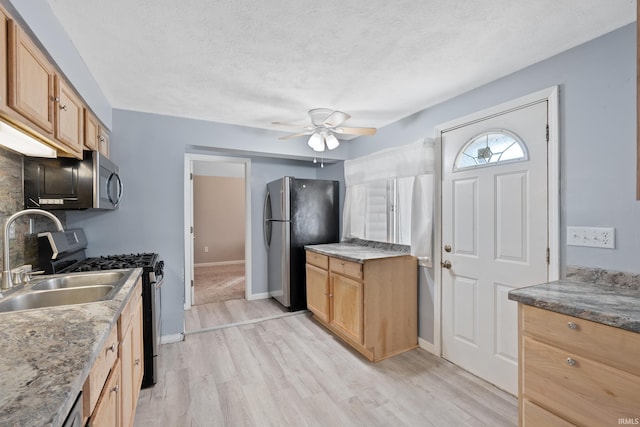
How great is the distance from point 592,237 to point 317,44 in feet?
6.47

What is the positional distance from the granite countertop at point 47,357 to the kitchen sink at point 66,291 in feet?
0.88

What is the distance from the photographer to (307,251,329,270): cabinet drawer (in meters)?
3.10

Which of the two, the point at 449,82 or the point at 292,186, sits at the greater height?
the point at 449,82

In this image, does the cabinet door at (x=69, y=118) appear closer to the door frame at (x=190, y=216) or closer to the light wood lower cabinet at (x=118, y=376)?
the light wood lower cabinet at (x=118, y=376)

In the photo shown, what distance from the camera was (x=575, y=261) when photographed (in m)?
1.73

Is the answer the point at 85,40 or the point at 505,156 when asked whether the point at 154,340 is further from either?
the point at 505,156

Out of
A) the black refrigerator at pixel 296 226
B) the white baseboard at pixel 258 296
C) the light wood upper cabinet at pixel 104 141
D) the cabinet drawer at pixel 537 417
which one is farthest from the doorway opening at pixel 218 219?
the cabinet drawer at pixel 537 417

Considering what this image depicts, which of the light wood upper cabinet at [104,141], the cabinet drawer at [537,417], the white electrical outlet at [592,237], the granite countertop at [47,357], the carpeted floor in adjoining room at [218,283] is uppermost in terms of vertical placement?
the light wood upper cabinet at [104,141]

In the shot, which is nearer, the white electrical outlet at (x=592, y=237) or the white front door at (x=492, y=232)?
the white electrical outlet at (x=592, y=237)

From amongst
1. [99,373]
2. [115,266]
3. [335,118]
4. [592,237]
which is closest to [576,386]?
[592,237]

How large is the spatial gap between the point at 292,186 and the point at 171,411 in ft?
8.12

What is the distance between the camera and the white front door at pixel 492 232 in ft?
6.34

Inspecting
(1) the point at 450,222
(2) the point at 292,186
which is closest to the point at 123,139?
(2) the point at 292,186

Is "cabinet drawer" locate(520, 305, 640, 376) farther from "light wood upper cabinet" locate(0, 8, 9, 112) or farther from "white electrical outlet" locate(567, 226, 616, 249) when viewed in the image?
"light wood upper cabinet" locate(0, 8, 9, 112)
